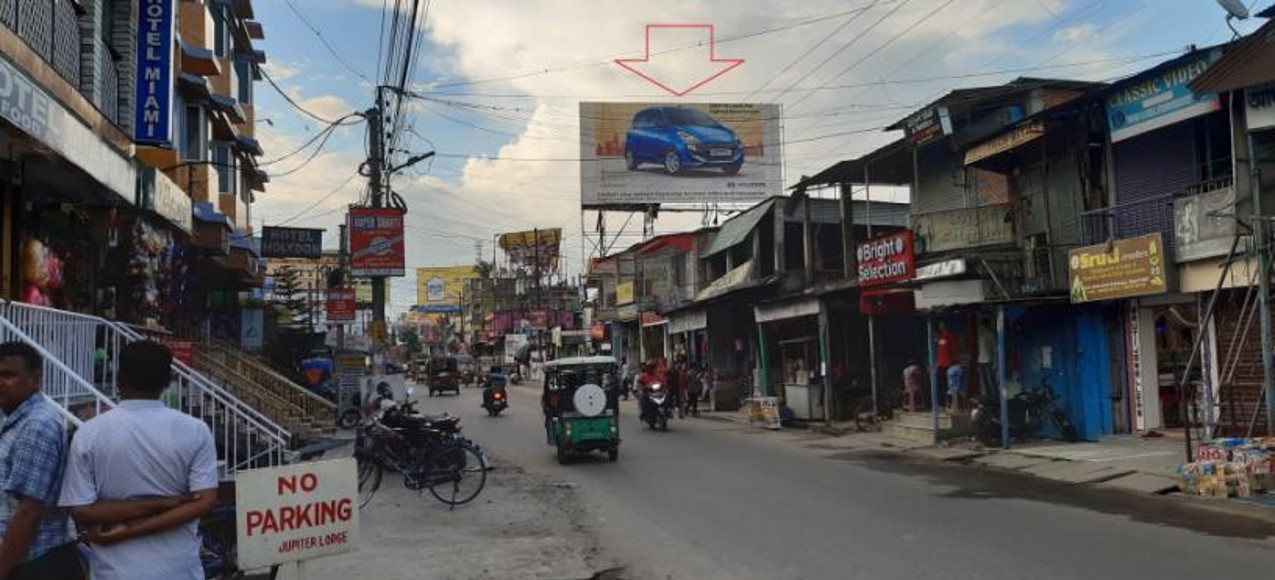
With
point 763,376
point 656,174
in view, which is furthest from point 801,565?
point 656,174

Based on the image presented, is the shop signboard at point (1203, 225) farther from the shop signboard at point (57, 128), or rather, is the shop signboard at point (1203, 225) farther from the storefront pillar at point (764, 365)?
the storefront pillar at point (764, 365)

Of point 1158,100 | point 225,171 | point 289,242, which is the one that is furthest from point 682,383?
point 1158,100

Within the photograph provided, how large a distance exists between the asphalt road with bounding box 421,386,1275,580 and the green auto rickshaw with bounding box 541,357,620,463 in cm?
64

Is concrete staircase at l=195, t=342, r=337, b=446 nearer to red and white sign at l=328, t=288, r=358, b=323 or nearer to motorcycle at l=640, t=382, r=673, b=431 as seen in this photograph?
red and white sign at l=328, t=288, r=358, b=323

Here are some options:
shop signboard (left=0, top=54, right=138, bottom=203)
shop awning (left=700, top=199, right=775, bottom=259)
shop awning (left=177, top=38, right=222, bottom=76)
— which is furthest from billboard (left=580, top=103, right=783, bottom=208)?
shop signboard (left=0, top=54, right=138, bottom=203)

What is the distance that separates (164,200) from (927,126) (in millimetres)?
14585

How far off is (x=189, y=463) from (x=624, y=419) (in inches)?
957

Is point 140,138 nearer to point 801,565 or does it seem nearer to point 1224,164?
point 801,565

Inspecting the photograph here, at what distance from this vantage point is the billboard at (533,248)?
72.7m

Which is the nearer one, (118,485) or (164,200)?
(118,485)

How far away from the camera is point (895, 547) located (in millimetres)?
8500

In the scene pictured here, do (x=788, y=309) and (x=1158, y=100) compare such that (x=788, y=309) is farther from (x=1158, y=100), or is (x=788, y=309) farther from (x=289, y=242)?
(x=289, y=242)

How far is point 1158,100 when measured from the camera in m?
14.7

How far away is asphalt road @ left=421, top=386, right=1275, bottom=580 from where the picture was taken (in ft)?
25.1
